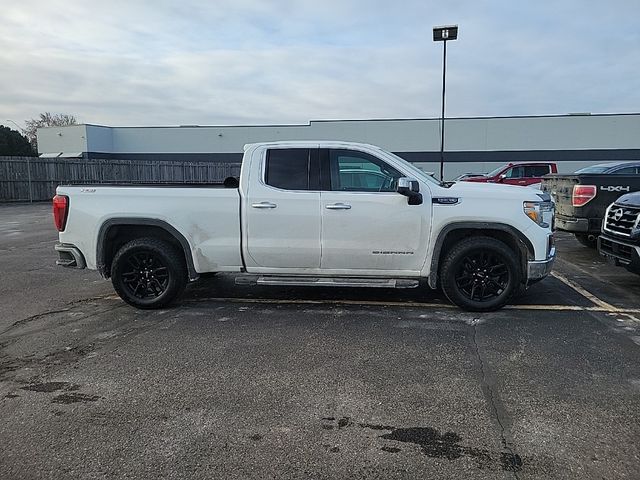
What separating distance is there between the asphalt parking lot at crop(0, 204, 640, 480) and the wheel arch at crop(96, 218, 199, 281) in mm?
597

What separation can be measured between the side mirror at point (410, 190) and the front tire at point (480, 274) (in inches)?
29.2

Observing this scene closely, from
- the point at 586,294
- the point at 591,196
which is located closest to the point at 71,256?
the point at 586,294

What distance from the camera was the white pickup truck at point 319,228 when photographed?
570 centimetres

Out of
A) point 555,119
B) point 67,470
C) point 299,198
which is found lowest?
point 67,470

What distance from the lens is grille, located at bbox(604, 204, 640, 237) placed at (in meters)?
6.50

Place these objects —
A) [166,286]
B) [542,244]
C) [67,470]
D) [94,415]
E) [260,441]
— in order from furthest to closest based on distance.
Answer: [166,286], [542,244], [94,415], [260,441], [67,470]

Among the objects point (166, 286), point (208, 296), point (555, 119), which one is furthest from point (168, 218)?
point (555, 119)

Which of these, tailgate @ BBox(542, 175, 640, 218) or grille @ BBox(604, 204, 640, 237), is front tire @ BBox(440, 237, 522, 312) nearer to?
grille @ BBox(604, 204, 640, 237)

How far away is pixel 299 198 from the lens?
19.2 feet

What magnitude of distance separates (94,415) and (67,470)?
675 mm

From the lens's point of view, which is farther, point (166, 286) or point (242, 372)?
point (166, 286)

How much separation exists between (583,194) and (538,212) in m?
3.86

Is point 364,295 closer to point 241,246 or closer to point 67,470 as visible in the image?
point 241,246

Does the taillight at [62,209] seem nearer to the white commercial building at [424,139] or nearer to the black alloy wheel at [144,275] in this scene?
the black alloy wheel at [144,275]
